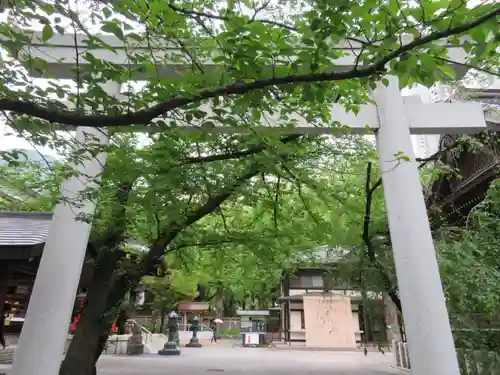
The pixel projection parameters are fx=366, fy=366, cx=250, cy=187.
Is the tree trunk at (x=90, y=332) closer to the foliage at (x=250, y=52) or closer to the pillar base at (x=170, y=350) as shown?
the foliage at (x=250, y=52)

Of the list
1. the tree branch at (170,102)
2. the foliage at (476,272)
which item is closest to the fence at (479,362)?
the foliage at (476,272)

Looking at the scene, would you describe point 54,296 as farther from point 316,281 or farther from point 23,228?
point 316,281

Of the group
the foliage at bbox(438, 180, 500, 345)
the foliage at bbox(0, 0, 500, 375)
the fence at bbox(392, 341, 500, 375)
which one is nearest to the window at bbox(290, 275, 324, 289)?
the foliage at bbox(0, 0, 500, 375)

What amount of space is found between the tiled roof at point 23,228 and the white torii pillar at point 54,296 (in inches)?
68.3

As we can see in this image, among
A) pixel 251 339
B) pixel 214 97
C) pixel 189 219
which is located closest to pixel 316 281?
pixel 251 339

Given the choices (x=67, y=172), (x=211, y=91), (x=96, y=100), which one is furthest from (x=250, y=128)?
(x=67, y=172)

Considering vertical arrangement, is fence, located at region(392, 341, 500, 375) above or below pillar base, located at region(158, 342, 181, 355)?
above

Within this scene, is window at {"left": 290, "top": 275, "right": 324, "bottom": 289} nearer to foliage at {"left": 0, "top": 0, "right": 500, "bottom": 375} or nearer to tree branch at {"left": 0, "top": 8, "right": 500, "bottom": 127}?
foliage at {"left": 0, "top": 0, "right": 500, "bottom": 375}

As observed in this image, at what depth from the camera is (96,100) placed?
2.51 m

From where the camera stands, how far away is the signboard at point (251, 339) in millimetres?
23484

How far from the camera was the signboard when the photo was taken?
23.5m

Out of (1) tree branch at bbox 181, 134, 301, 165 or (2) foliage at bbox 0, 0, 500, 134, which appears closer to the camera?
(2) foliage at bbox 0, 0, 500, 134

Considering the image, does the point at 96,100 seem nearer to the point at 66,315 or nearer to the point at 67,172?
the point at 67,172

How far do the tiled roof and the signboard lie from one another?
18.9 m
